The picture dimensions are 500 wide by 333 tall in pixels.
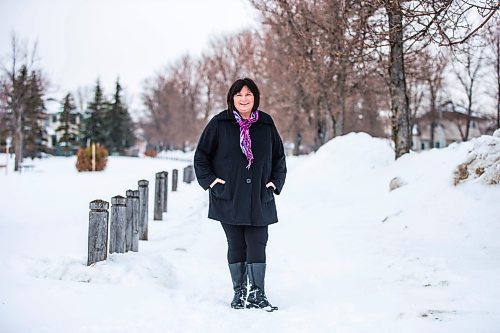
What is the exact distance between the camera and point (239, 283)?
4664 millimetres

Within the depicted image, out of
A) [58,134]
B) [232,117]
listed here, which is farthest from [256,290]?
[58,134]

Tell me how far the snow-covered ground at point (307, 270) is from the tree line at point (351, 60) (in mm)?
1959

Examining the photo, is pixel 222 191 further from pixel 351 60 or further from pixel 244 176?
pixel 351 60

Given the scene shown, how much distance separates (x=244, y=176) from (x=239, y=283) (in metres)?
0.96

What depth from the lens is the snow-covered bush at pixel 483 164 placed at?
21.0 feet

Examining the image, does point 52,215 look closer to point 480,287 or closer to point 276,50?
point 480,287

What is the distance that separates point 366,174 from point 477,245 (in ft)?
20.0

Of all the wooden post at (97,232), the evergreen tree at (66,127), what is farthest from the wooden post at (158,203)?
the evergreen tree at (66,127)

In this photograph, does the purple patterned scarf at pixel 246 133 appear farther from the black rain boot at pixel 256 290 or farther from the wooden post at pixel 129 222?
the wooden post at pixel 129 222

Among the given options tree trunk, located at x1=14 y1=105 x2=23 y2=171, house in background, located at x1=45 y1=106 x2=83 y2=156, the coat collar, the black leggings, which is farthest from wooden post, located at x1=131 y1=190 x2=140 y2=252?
house in background, located at x1=45 y1=106 x2=83 y2=156

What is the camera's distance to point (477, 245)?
5.47m

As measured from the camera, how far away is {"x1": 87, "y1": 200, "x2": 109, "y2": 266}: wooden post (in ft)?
16.5

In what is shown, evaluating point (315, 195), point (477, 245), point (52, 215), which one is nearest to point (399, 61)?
point (315, 195)

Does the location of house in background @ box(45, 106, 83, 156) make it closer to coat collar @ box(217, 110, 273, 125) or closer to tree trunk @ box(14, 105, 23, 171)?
tree trunk @ box(14, 105, 23, 171)
